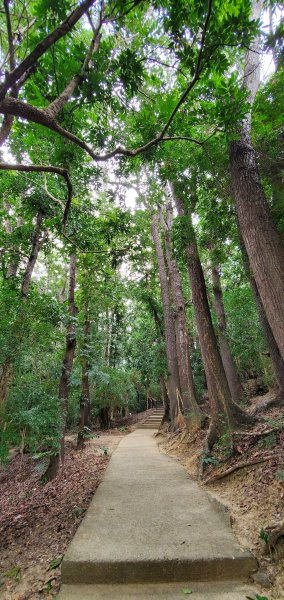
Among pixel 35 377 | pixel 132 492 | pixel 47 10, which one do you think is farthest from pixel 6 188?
pixel 132 492

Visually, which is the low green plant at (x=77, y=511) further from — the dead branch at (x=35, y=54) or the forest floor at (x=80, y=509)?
the dead branch at (x=35, y=54)

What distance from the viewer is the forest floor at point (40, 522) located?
8.08ft

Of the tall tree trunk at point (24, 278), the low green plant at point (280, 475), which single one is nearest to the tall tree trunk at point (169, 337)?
the tall tree trunk at point (24, 278)

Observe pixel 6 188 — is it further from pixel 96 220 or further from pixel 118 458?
pixel 118 458

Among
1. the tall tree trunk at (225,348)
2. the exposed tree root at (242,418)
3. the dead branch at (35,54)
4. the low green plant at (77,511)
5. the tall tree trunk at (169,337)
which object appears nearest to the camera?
the dead branch at (35,54)

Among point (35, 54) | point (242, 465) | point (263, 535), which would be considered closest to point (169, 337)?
point (242, 465)

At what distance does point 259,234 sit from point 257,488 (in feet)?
10.6

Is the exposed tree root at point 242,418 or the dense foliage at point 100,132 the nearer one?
the dense foliage at point 100,132

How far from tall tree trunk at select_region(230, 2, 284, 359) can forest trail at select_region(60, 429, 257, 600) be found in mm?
2130

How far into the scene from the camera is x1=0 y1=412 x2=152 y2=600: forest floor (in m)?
2.46

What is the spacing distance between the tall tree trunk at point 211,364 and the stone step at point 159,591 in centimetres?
289

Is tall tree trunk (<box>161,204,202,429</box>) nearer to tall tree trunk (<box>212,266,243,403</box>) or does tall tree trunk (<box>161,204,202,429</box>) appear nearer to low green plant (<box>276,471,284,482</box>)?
tall tree trunk (<box>212,266,243,403</box>)

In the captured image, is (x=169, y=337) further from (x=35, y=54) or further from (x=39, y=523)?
(x=35, y=54)

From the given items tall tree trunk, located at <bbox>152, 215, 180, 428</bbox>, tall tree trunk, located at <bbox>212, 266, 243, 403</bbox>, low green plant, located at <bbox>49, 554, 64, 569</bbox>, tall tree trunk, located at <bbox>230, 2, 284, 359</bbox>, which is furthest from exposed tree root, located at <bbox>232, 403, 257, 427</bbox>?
tall tree trunk, located at <bbox>212, 266, 243, 403</bbox>
